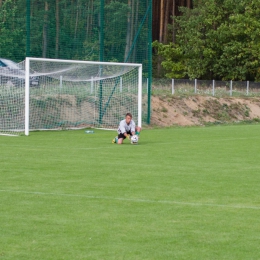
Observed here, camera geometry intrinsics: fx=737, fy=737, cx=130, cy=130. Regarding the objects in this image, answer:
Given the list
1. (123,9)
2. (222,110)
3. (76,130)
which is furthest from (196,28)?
(76,130)

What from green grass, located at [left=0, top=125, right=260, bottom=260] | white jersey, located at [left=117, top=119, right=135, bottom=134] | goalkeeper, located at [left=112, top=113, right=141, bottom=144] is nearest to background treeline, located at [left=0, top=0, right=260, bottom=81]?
goalkeeper, located at [left=112, top=113, right=141, bottom=144]

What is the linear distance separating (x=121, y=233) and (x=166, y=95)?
32080 millimetres

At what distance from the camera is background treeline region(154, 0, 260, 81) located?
52.8m

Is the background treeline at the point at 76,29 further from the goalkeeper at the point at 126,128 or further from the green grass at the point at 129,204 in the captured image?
the green grass at the point at 129,204

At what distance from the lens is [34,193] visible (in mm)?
11711

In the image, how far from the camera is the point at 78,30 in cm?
3084

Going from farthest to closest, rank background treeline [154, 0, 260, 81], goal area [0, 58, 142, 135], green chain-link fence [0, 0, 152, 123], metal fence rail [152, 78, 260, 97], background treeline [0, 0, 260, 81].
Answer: background treeline [154, 0, 260, 81] < metal fence rail [152, 78, 260, 97] < background treeline [0, 0, 260, 81] < green chain-link fence [0, 0, 152, 123] < goal area [0, 58, 142, 135]

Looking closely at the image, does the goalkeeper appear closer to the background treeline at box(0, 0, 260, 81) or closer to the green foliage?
the background treeline at box(0, 0, 260, 81)

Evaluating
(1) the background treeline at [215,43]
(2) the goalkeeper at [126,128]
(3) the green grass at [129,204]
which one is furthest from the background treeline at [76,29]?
(1) the background treeline at [215,43]

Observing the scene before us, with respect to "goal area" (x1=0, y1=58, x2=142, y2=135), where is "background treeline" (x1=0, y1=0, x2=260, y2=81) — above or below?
above

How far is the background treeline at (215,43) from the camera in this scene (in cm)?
5281

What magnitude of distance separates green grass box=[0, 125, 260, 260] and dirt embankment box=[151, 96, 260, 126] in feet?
56.2

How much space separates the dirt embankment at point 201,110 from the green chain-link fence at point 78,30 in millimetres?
2821

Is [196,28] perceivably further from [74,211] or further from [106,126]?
[74,211]
